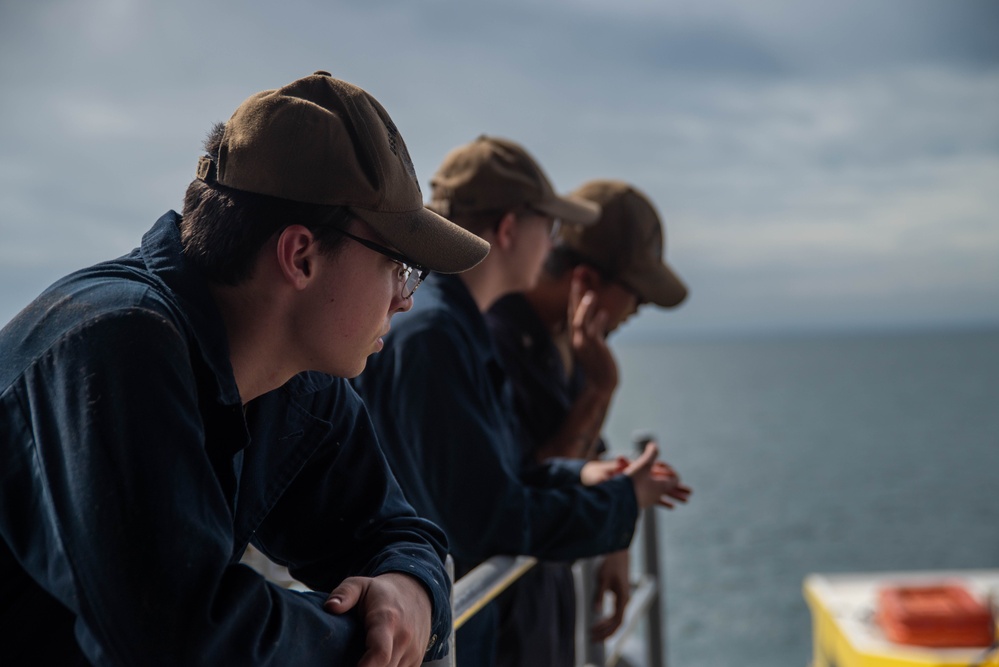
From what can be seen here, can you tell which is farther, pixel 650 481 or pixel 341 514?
pixel 650 481

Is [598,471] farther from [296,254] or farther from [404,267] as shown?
[296,254]

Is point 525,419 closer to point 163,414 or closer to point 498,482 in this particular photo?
point 498,482

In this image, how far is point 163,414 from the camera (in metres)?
1.01

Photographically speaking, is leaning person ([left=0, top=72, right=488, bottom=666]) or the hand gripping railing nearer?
leaning person ([left=0, top=72, right=488, bottom=666])

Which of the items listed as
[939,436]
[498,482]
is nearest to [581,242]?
[498,482]

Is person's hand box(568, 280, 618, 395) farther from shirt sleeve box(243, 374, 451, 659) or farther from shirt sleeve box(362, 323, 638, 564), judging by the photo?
shirt sleeve box(243, 374, 451, 659)

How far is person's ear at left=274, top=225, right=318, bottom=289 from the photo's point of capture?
123 cm

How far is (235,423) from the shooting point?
120 centimetres

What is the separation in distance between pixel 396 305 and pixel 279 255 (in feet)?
0.75

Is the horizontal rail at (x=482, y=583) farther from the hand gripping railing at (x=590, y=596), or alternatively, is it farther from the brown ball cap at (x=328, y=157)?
the brown ball cap at (x=328, y=157)

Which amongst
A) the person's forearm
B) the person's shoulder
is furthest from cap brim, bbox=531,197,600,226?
the person's shoulder

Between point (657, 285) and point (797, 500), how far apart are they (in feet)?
204

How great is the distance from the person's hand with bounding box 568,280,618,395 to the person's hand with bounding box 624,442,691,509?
0.45 metres

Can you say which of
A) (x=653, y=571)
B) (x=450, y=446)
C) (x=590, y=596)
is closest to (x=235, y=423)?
(x=450, y=446)
